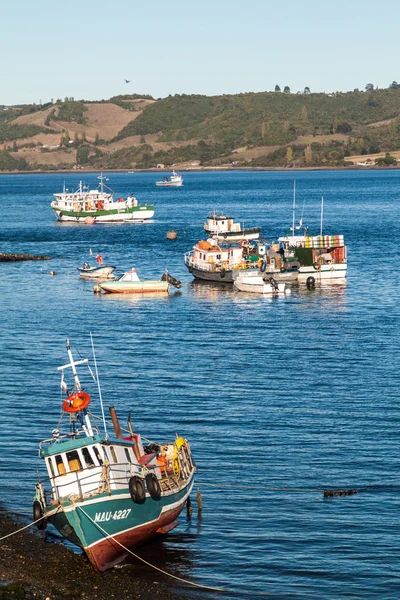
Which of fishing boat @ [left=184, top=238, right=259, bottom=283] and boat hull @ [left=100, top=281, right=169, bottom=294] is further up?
fishing boat @ [left=184, top=238, right=259, bottom=283]

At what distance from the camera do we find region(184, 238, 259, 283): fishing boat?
99438 mm

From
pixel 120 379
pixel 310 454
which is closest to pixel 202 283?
pixel 120 379

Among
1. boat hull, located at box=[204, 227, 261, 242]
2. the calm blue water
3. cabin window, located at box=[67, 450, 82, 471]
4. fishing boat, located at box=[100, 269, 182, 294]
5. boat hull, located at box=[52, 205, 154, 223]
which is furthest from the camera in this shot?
boat hull, located at box=[52, 205, 154, 223]

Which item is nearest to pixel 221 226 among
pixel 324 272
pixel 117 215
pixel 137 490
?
pixel 324 272

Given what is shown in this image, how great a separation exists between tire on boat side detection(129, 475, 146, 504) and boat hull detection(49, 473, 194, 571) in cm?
17

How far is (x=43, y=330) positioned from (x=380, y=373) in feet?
88.9

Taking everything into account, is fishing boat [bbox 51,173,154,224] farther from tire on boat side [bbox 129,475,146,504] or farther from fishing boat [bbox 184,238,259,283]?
tire on boat side [bbox 129,475,146,504]

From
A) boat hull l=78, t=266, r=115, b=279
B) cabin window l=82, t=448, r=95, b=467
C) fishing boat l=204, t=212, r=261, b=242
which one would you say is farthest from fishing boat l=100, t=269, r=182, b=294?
cabin window l=82, t=448, r=95, b=467

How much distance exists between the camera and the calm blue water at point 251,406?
33.6 metres

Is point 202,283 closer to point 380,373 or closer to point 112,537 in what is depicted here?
point 380,373

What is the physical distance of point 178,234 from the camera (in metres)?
163

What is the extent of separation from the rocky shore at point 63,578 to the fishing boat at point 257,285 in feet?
205

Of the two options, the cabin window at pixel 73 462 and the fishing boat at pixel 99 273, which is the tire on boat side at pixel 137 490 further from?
the fishing boat at pixel 99 273

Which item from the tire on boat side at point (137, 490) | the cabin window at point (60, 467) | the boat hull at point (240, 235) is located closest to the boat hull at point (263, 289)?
the boat hull at point (240, 235)
